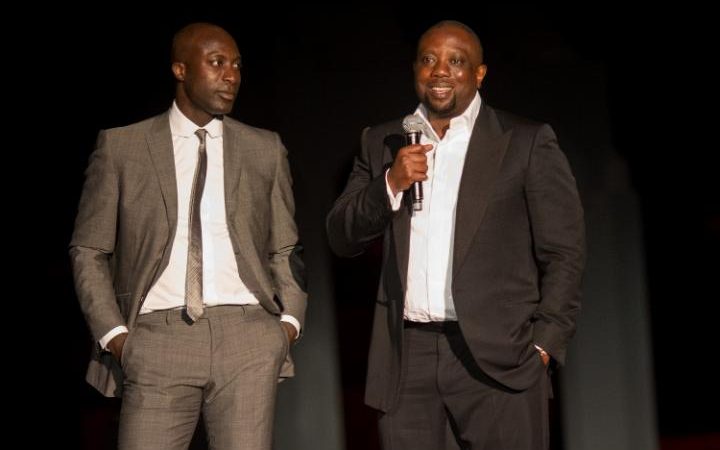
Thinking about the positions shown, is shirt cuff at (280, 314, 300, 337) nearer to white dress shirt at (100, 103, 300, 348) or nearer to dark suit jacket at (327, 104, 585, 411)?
white dress shirt at (100, 103, 300, 348)

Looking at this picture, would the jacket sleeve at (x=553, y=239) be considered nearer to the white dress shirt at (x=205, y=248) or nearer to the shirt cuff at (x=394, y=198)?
the shirt cuff at (x=394, y=198)

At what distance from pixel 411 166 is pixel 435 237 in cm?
29

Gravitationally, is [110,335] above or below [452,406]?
above

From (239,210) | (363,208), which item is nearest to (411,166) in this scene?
(363,208)

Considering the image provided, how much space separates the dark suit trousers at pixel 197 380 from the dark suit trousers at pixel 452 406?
0.40 m

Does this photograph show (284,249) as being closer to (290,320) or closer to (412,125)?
(290,320)

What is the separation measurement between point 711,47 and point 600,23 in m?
0.57

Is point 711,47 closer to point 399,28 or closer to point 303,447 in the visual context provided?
point 399,28

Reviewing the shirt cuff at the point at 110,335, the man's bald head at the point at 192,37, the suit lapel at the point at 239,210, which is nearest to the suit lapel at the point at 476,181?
the suit lapel at the point at 239,210

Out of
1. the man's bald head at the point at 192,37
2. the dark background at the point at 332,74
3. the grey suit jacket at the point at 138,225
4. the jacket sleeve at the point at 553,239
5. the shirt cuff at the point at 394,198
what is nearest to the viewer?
the shirt cuff at the point at 394,198

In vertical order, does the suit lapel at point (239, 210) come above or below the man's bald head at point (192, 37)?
below

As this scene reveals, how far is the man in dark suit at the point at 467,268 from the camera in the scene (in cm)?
327

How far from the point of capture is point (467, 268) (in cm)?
328

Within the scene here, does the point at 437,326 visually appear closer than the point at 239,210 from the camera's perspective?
Yes
